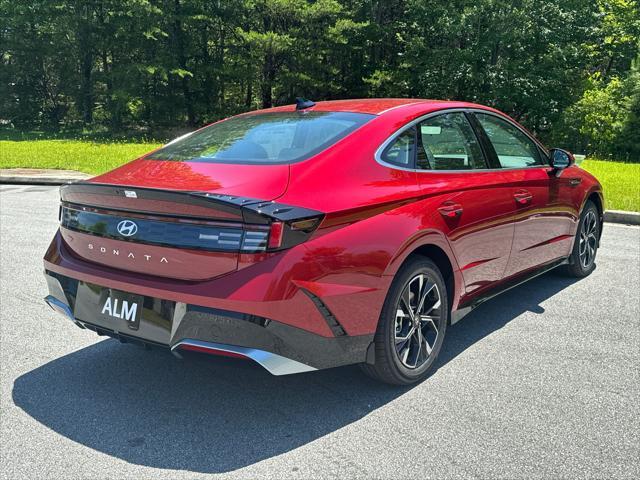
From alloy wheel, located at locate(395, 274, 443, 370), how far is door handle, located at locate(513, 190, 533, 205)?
3.88ft

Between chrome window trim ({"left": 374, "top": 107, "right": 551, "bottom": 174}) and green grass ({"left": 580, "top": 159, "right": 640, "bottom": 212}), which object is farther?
green grass ({"left": 580, "top": 159, "right": 640, "bottom": 212})

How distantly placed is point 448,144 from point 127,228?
210cm

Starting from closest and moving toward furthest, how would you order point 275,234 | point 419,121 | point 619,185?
point 275,234
point 419,121
point 619,185

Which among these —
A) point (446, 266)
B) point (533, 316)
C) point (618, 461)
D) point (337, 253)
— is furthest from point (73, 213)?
point (533, 316)

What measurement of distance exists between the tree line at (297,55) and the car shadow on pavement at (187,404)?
77.3 ft

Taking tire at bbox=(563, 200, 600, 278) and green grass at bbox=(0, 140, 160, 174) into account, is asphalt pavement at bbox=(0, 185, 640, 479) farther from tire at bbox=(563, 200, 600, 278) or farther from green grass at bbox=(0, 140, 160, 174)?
green grass at bbox=(0, 140, 160, 174)

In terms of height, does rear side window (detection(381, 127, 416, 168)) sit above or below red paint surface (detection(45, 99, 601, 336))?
above

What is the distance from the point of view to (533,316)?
4684 millimetres

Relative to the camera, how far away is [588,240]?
18.9ft

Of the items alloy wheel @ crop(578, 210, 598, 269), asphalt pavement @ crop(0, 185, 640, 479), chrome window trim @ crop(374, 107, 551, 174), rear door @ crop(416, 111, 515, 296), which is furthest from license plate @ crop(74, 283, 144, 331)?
alloy wheel @ crop(578, 210, 598, 269)

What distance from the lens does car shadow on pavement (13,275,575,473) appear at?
281 centimetres

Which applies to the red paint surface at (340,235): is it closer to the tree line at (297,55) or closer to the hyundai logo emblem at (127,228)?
the hyundai logo emblem at (127,228)

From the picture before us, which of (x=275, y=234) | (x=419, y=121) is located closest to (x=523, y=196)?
(x=419, y=121)

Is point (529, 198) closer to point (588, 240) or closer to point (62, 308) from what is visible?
point (588, 240)
